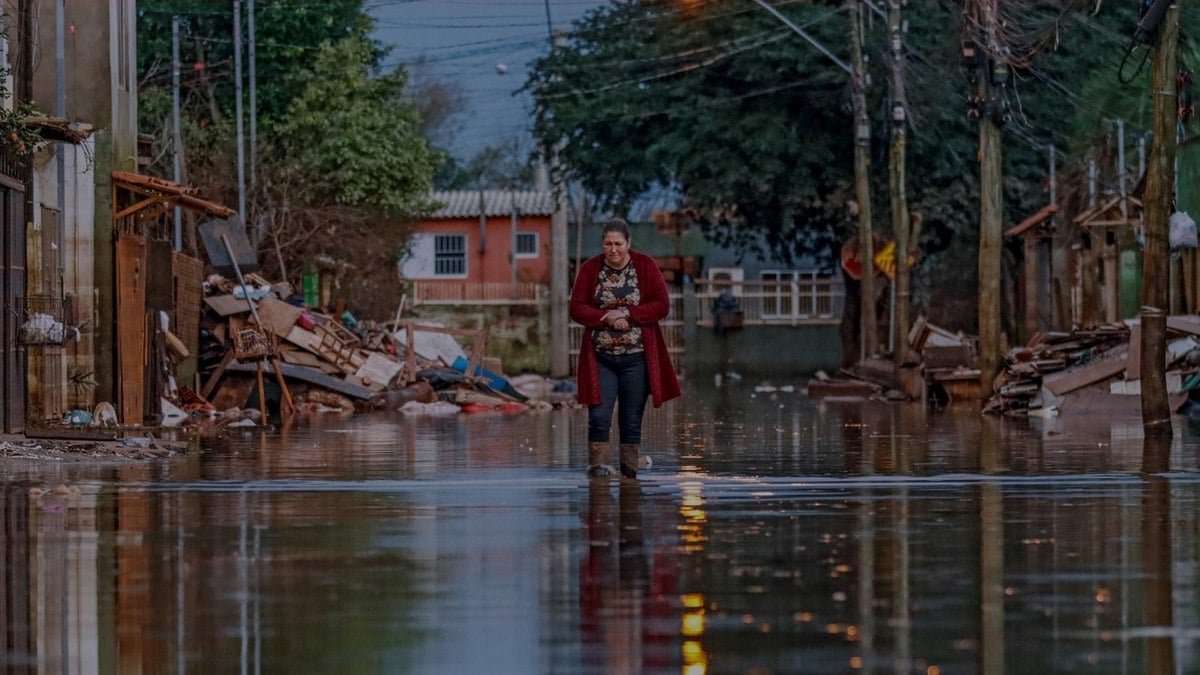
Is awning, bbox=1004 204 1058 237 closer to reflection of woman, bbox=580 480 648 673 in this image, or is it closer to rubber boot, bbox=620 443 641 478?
rubber boot, bbox=620 443 641 478

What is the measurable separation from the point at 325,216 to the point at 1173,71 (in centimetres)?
2983

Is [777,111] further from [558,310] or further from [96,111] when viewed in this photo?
[96,111]

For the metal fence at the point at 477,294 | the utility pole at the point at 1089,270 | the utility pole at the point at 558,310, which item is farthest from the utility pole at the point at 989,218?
the metal fence at the point at 477,294

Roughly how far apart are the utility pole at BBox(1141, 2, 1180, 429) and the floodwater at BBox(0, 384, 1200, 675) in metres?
5.34

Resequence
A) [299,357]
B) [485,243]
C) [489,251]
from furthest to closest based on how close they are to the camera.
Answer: [489,251], [485,243], [299,357]

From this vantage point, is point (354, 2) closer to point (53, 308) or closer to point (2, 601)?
Answer: point (53, 308)

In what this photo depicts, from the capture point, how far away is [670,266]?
82.8 meters

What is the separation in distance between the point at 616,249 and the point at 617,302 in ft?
1.25

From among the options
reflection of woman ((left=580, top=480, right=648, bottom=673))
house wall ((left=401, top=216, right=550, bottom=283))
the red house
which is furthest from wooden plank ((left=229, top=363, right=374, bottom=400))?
house wall ((left=401, top=216, right=550, bottom=283))

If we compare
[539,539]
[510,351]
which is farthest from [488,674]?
[510,351]

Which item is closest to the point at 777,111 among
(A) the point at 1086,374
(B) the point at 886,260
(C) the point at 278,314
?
(B) the point at 886,260

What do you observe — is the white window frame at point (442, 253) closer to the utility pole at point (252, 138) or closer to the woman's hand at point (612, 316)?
the utility pole at point (252, 138)

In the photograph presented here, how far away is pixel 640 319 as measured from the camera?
1669cm

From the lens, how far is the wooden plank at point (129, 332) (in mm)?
29969
